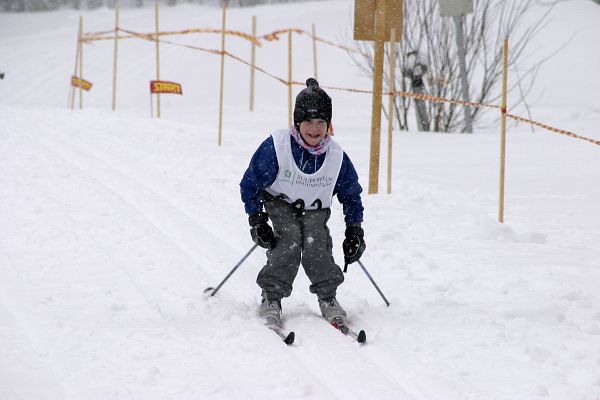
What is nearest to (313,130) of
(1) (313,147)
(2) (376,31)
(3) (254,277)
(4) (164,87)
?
(1) (313,147)

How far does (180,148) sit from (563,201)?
6061 millimetres

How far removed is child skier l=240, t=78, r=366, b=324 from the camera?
4406 millimetres

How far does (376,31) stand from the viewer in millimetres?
7820

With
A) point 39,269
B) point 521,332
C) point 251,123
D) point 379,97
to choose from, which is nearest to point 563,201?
point 379,97

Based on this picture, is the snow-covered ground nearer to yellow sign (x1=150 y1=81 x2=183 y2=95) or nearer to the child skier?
the child skier

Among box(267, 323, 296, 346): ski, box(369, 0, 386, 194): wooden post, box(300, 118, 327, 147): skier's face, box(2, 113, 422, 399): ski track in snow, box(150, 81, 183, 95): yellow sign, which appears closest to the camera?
box(2, 113, 422, 399): ski track in snow

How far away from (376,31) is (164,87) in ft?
33.6

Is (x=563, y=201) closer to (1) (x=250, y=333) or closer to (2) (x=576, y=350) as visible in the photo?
(2) (x=576, y=350)

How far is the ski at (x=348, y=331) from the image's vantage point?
162 inches

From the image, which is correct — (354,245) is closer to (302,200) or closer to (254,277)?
(302,200)

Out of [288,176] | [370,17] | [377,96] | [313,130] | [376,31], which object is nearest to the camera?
[313,130]

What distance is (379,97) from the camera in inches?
323

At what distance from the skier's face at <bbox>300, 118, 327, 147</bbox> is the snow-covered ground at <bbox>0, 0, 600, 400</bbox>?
1.15m

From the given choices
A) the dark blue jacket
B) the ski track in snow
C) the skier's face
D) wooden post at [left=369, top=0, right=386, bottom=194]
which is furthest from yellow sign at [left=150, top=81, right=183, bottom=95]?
the skier's face
